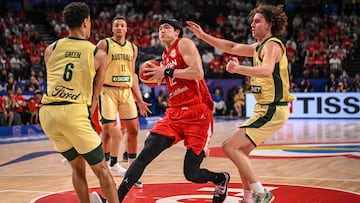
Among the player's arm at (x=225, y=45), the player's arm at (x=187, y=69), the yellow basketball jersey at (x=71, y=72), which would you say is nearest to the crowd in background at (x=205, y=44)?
the player's arm at (x=225, y=45)

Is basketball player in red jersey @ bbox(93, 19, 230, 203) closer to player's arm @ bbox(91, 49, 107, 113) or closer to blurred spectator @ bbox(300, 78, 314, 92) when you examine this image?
player's arm @ bbox(91, 49, 107, 113)

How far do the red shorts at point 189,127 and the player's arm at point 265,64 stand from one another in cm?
64

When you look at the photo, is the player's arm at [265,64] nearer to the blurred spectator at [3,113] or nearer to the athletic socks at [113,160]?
the athletic socks at [113,160]

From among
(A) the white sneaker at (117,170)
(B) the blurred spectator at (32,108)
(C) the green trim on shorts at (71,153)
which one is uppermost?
(C) the green trim on shorts at (71,153)

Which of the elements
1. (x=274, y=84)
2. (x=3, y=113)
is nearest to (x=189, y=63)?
(x=274, y=84)

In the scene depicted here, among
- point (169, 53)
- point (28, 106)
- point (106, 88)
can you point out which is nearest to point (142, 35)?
point (28, 106)

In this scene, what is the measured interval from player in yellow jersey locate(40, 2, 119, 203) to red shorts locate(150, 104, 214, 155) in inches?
41.3

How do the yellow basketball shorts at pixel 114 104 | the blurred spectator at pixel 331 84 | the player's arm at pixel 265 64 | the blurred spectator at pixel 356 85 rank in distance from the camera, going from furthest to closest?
1. the blurred spectator at pixel 331 84
2. the blurred spectator at pixel 356 85
3. the yellow basketball shorts at pixel 114 104
4. the player's arm at pixel 265 64

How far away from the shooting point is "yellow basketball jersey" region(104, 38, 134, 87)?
9039mm

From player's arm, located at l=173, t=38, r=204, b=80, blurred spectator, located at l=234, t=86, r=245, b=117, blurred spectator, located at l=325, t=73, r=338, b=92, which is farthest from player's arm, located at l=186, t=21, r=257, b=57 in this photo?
blurred spectator, located at l=234, t=86, r=245, b=117

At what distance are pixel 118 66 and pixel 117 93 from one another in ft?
1.30

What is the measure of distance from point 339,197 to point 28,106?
13516mm

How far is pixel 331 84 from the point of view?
2203cm

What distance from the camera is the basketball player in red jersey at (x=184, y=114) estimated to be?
6266mm
